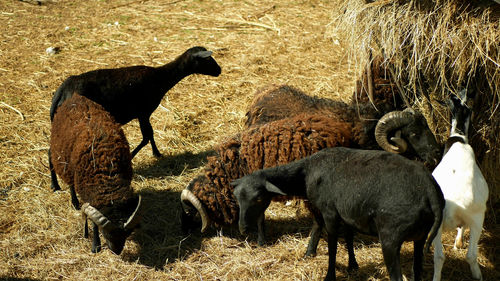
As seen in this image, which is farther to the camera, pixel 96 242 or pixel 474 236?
pixel 96 242

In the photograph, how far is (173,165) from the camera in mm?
8164

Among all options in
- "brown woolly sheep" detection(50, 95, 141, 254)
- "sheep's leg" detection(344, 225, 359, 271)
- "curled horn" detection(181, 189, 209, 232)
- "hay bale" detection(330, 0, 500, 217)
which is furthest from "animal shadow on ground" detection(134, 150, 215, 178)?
"sheep's leg" detection(344, 225, 359, 271)

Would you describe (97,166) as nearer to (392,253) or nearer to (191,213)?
(191,213)

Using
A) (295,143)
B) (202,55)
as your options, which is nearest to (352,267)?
(295,143)

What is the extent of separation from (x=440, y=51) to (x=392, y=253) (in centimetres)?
227

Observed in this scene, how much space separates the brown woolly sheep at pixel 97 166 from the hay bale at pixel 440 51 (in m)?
3.15

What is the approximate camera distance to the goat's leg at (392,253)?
4.45 meters

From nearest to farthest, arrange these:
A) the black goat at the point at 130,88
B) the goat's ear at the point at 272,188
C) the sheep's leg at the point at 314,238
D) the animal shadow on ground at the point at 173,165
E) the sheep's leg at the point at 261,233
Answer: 1. the goat's ear at the point at 272,188
2. the sheep's leg at the point at 314,238
3. the sheep's leg at the point at 261,233
4. the black goat at the point at 130,88
5. the animal shadow on ground at the point at 173,165

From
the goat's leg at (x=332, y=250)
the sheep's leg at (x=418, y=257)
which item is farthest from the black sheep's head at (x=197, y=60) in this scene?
the sheep's leg at (x=418, y=257)

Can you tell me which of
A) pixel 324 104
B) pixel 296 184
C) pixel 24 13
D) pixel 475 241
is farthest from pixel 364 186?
pixel 24 13

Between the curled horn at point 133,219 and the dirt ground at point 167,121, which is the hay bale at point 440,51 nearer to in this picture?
the dirt ground at point 167,121

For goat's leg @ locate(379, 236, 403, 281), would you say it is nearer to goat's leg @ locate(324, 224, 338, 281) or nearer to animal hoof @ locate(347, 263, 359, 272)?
goat's leg @ locate(324, 224, 338, 281)

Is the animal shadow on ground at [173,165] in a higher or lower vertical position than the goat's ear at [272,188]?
lower

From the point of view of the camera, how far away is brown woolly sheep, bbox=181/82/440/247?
624 centimetres
